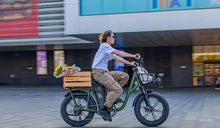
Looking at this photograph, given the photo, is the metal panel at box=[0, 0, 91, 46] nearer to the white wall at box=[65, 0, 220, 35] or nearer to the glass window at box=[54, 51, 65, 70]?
the white wall at box=[65, 0, 220, 35]

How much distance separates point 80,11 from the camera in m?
14.8

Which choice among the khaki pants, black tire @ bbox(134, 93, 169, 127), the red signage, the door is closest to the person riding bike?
the khaki pants

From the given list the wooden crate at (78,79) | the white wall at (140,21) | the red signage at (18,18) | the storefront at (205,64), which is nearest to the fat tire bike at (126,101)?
the wooden crate at (78,79)

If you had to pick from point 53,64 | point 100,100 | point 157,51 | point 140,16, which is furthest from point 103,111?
point 53,64

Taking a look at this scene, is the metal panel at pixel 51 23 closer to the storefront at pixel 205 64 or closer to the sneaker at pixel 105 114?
the storefront at pixel 205 64

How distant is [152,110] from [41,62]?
69.8 ft

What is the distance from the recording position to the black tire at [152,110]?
4.75 m

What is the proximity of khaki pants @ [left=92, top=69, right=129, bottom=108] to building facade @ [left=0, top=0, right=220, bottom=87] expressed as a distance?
938 cm

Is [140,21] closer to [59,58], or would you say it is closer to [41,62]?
[59,58]

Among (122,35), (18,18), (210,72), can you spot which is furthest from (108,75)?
(210,72)

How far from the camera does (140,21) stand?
45.7ft

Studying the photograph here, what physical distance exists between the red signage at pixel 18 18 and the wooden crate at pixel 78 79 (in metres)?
13.6

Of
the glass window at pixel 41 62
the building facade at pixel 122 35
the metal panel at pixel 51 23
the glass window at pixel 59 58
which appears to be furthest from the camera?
the glass window at pixel 41 62

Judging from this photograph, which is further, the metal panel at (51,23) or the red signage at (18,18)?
the red signage at (18,18)
